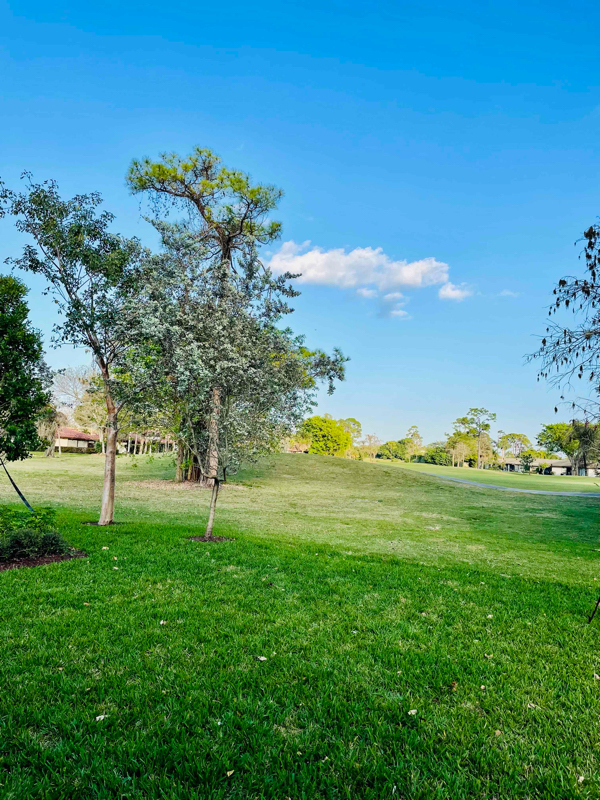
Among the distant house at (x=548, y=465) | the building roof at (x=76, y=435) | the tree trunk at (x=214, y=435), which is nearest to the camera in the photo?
the tree trunk at (x=214, y=435)

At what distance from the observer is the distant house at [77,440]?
232 feet

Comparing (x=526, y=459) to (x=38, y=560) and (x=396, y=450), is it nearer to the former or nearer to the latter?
(x=396, y=450)

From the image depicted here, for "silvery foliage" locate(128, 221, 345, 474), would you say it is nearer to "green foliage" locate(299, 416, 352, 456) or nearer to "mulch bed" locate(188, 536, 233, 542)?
"mulch bed" locate(188, 536, 233, 542)

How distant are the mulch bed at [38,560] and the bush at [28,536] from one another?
0.33 feet

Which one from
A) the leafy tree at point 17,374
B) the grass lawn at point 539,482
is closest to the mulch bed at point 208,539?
the leafy tree at point 17,374

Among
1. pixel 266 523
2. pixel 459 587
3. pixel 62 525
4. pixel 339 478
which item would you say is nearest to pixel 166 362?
pixel 62 525

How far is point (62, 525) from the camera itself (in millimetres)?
10578

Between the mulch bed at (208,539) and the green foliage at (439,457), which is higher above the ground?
the mulch bed at (208,539)

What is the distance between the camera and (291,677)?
12.0 feet

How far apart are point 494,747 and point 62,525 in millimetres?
10540

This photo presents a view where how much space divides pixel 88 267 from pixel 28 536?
6.60 m

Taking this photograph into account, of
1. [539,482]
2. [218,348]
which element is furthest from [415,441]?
[218,348]

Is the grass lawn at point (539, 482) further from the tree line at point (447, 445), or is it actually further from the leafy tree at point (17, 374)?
the leafy tree at point (17, 374)

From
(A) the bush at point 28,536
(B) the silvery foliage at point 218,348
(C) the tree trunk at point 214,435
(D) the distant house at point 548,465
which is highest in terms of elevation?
(B) the silvery foliage at point 218,348
